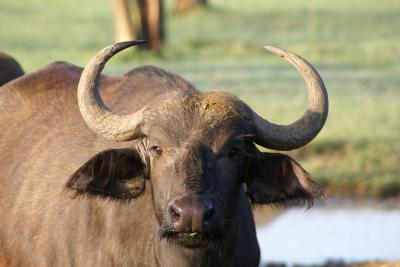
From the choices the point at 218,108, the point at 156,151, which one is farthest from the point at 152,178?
the point at 218,108

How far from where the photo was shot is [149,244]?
696 cm

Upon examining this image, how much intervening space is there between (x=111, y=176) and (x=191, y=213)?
3.16ft

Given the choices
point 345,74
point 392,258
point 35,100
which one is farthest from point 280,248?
point 345,74

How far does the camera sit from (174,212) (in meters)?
6.15

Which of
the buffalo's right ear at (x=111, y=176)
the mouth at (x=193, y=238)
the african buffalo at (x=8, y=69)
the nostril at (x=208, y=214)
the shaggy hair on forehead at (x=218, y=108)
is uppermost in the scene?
the african buffalo at (x=8, y=69)

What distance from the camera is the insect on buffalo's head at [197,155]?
6320mm

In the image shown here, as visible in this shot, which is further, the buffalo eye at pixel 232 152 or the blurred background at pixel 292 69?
the blurred background at pixel 292 69

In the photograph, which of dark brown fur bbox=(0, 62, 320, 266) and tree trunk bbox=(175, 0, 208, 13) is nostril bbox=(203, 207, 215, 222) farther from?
tree trunk bbox=(175, 0, 208, 13)

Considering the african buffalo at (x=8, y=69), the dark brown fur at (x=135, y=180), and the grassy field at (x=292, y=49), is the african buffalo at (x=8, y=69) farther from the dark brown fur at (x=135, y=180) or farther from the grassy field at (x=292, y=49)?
the grassy field at (x=292, y=49)

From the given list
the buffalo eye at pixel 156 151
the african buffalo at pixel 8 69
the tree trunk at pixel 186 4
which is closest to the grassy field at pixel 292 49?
the tree trunk at pixel 186 4

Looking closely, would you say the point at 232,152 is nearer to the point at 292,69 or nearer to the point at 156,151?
the point at 156,151

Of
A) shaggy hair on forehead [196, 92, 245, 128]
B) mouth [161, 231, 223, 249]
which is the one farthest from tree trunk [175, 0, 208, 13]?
mouth [161, 231, 223, 249]

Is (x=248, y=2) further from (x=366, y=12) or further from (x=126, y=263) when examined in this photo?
(x=126, y=263)

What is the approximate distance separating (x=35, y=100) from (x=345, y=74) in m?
15.3
